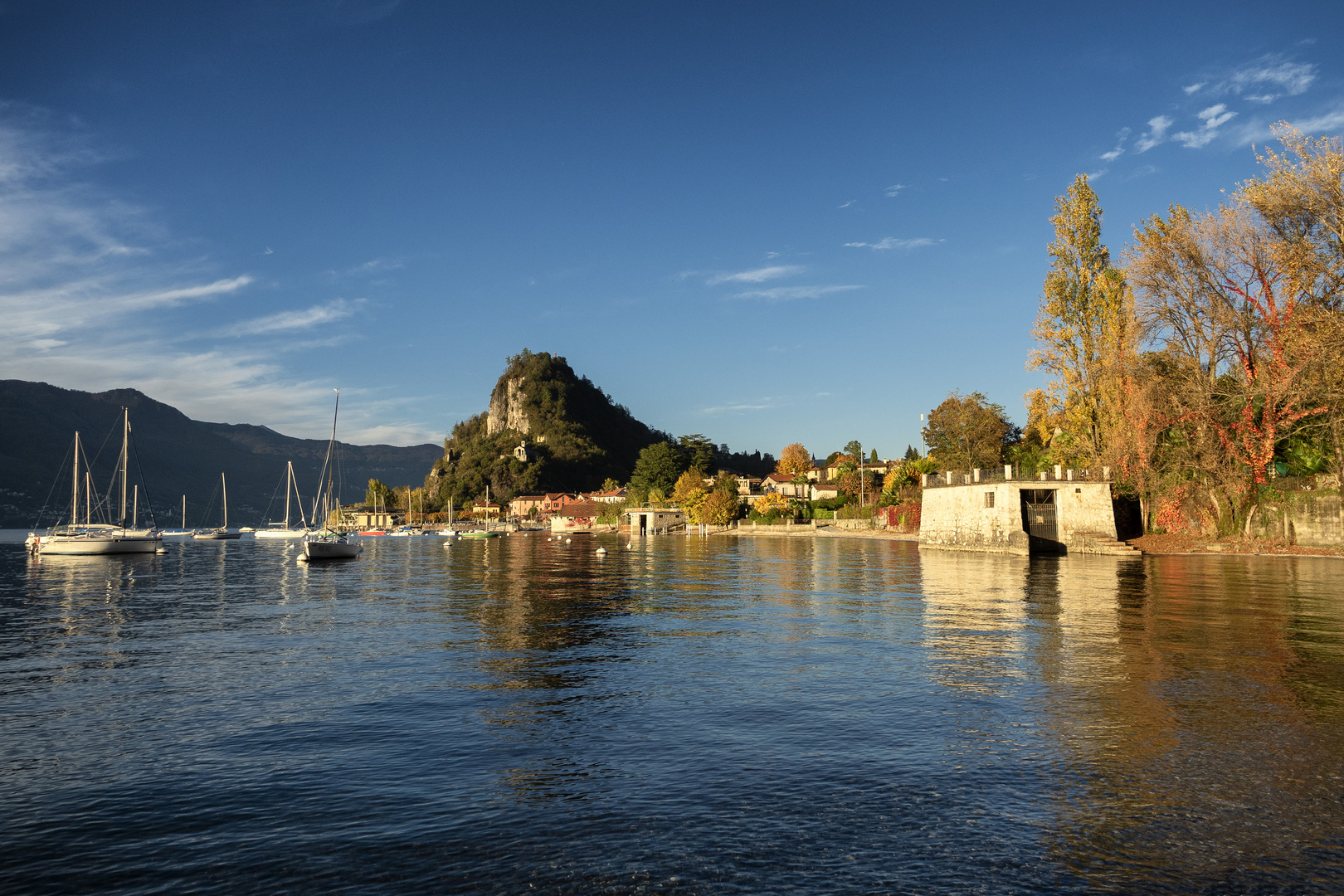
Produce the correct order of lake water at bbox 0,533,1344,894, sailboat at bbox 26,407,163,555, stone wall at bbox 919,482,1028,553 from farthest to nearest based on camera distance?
sailboat at bbox 26,407,163,555 < stone wall at bbox 919,482,1028,553 < lake water at bbox 0,533,1344,894

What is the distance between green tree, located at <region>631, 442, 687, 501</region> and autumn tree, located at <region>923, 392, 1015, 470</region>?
87.3 meters

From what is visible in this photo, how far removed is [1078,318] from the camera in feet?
206

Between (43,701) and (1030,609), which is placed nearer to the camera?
(43,701)

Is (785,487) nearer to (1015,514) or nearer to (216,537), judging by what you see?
(1015,514)

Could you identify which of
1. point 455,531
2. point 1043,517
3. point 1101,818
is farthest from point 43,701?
point 455,531

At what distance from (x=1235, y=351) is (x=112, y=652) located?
63.0m

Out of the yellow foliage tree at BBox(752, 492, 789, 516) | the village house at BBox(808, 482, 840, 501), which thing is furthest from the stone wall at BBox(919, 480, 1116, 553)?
the yellow foliage tree at BBox(752, 492, 789, 516)

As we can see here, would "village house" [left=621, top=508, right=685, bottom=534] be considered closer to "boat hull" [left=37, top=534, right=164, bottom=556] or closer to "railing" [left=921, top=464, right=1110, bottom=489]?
"boat hull" [left=37, top=534, right=164, bottom=556]

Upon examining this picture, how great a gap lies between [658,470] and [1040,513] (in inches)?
5037

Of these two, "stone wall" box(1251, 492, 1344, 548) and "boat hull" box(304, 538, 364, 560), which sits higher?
"stone wall" box(1251, 492, 1344, 548)

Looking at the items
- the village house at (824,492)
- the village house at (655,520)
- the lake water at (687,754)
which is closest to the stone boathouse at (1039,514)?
the lake water at (687,754)

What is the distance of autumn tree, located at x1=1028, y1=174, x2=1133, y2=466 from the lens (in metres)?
60.7

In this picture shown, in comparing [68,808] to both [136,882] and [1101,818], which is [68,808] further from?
[1101,818]

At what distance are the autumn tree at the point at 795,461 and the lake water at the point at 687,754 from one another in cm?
14338
